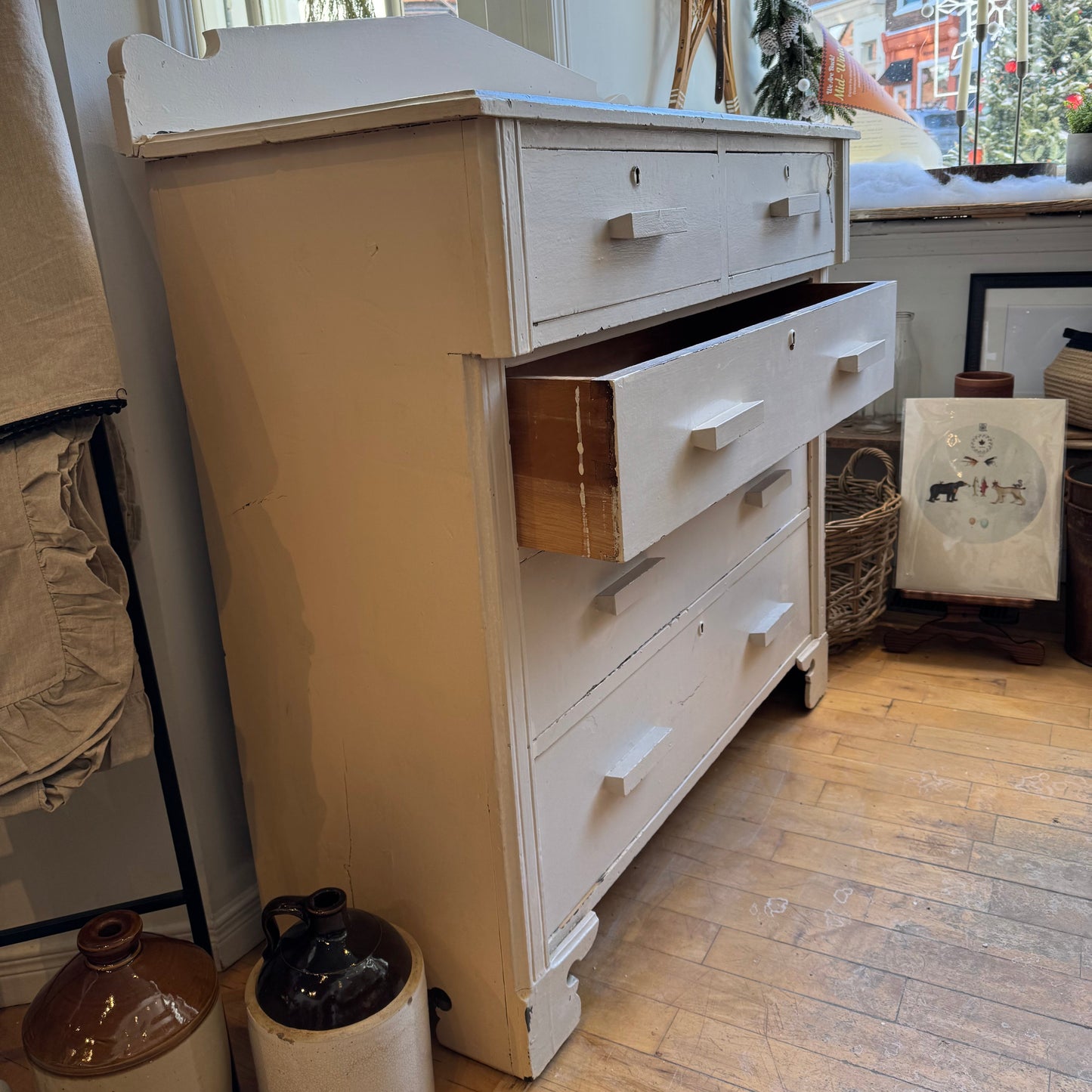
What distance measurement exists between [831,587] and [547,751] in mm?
1136

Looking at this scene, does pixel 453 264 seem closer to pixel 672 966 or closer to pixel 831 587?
pixel 672 966

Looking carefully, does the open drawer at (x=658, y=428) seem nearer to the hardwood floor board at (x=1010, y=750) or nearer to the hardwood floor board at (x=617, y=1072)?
the hardwood floor board at (x=617, y=1072)

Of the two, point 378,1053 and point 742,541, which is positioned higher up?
point 742,541

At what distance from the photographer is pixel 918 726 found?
1.81 meters

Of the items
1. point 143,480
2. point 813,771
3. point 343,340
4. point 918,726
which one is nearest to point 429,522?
point 343,340

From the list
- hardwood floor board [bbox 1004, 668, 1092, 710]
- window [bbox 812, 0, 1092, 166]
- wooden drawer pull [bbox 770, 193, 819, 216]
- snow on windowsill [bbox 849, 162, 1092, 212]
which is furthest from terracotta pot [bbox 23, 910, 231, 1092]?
window [bbox 812, 0, 1092, 166]

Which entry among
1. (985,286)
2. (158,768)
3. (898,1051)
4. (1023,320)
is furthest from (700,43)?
(898,1051)

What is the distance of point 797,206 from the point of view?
4.65 feet

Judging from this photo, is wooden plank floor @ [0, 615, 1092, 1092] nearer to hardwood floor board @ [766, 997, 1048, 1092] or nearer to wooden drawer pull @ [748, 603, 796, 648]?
hardwood floor board @ [766, 997, 1048, 1092]

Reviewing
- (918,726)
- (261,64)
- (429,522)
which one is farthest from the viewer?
(918,726)

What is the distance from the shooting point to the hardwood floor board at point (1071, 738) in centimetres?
171

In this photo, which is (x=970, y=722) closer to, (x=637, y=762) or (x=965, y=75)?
(x=637, y=762)

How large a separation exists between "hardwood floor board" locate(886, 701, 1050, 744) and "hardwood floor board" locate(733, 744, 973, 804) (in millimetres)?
122

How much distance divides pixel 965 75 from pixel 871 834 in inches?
69.3
